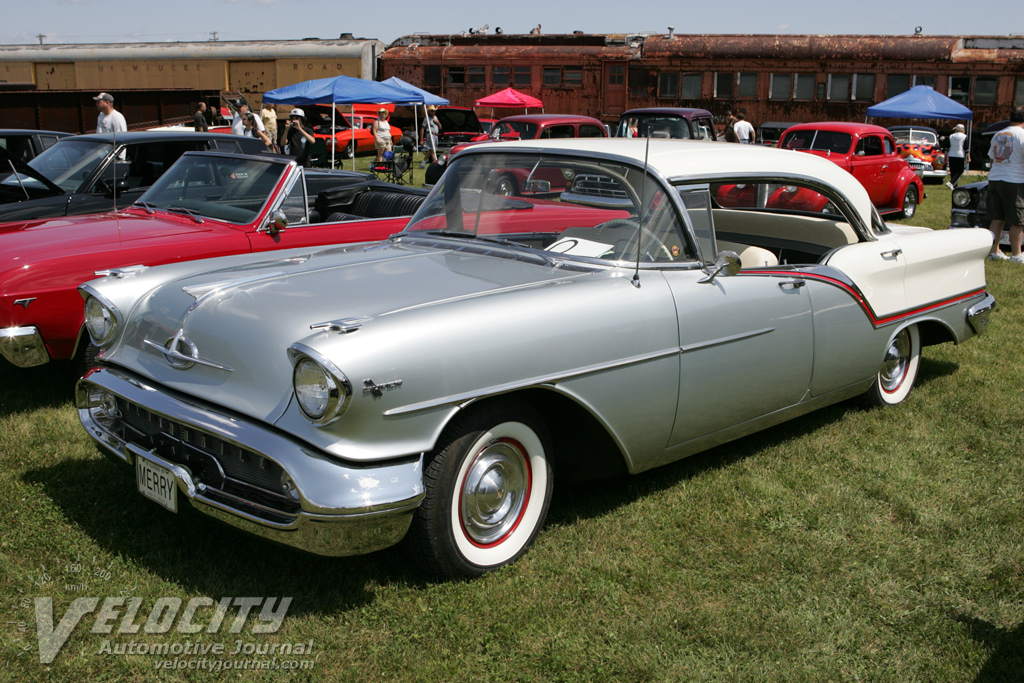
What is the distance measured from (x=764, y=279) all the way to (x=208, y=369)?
2348mm

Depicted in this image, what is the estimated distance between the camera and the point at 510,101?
2320cm

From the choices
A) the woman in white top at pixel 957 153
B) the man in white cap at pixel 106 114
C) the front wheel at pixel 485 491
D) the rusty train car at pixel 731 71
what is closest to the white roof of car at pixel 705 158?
the front wheel at pixel 485 491

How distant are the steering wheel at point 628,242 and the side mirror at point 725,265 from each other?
18 cm

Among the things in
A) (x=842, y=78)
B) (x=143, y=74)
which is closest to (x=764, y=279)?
(x=842, y=78)

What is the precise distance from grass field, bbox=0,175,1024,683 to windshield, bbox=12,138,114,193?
3.51 m

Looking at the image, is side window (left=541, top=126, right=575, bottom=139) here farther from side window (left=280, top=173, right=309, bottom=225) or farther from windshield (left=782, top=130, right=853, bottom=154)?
side window (left=280, top=173, right=309, bottom=225)

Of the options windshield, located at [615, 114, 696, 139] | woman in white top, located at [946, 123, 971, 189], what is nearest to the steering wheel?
windshield, located at [615, 114, 696, 139]

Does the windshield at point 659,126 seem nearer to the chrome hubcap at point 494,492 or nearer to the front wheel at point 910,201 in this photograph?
the front wheel at point 910,201

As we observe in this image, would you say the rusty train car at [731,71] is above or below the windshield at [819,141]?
above

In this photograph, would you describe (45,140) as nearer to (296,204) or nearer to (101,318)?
(296,204)

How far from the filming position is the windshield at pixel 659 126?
16.0 metres

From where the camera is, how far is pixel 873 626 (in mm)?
2883

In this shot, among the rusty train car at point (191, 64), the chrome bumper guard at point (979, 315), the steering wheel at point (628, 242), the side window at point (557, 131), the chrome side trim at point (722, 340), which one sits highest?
the rusty train car at point (191, 64)

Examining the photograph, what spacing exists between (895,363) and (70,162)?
6506 mm
